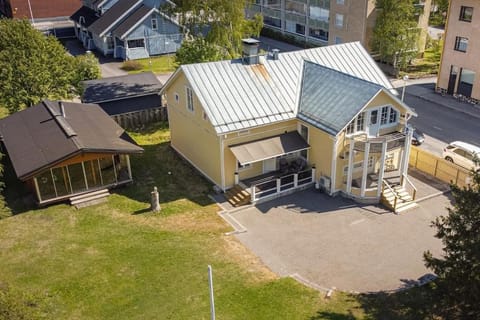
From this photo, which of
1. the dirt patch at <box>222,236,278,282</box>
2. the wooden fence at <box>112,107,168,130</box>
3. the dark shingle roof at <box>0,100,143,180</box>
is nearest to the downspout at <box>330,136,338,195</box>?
the dirt patch at <box>222,236,278,282</box>

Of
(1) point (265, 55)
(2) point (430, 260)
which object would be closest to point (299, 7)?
(1) point (265, 55)

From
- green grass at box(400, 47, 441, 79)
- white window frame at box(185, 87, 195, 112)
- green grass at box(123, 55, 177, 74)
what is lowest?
green grass at box(400, 47, 441, 79)

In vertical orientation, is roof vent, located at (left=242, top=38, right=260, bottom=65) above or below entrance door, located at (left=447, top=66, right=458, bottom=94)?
above

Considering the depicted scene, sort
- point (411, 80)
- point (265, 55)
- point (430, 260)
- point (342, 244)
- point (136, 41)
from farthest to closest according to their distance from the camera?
point (136, 41) < point (411, 80) < point (265, 55) < point (342, 244) < point (430, 260)

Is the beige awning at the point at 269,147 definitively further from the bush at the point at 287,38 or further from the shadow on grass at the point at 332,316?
the bush at the point at 287,38

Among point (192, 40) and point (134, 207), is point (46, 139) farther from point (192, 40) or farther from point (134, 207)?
point (192, 40)

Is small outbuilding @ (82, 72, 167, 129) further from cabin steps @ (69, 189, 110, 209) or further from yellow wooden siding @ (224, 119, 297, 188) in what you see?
yellow wooden siding @ (224, 119, 297, 188)
